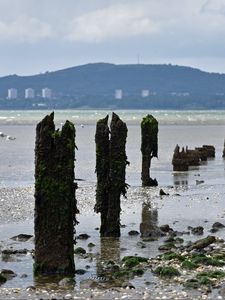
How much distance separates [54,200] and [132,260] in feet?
9.51

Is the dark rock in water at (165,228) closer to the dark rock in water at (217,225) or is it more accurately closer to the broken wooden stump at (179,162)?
the dark rock in water at (217,225)

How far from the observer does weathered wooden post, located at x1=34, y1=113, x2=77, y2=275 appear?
20641 millimetres

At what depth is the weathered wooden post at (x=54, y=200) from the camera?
20.6 meters

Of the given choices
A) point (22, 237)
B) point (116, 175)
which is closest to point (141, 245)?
point (116, 175)

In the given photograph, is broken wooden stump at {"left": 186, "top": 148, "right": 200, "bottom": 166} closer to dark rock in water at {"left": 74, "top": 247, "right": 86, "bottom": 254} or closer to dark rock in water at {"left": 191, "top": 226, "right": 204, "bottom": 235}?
dark rock in water at {"left": 191, "top": 226, "right": 204, "bottom": 235}

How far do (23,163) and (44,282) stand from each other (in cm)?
4926

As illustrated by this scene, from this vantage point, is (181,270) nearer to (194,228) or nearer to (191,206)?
(194,228)

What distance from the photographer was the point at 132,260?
21.8 m

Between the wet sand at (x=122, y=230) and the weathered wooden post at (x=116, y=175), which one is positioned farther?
the weathered wooden post at (x=116, y=175)

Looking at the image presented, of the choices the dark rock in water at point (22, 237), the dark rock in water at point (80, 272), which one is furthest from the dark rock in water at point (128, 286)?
the dark rock in water at point (22, 237)

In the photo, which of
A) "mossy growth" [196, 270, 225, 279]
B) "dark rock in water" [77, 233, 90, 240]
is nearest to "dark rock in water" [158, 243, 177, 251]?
"dark rock in water" [77, 233, 90, 240]

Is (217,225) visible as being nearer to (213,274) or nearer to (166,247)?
(166,247)

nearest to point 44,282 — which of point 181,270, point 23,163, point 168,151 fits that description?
point 181,270

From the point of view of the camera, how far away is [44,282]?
19.9m
